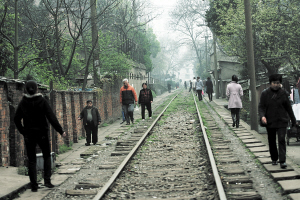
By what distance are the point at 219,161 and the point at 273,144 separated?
137 centimetres

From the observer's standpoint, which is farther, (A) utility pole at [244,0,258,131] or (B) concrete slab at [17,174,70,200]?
(A) utility pole at [244,0,258,131]

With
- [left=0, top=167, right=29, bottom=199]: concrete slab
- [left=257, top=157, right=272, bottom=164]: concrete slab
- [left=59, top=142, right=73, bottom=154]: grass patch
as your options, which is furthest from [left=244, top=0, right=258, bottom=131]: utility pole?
[left=0, top=167, right=29, bottom=199]: concrete slab

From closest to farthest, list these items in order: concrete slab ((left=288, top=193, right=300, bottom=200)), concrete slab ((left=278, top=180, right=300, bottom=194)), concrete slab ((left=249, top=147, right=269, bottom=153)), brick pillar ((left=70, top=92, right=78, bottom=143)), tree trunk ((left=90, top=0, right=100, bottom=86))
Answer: concrete slab ((left=288, top=193, right=300, bottom=200))
concrete slab ((left=278, top=180, right=300, bottom=194))
concrete slab ((left=249, top=147, right=269, bottom=153))
brick pillar ((left=70, top=92, right=78, bottom=143))
tree trunk ((left=90, top=0, right=100, bottom=86))

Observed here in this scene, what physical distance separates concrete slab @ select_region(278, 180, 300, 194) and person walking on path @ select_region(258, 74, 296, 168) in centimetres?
93

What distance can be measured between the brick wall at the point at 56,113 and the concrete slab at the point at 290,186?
5344 millimetres

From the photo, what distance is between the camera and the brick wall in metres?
8.02

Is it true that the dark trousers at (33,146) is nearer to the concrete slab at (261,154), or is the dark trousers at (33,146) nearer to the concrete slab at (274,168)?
the concrete slab at (274,168)

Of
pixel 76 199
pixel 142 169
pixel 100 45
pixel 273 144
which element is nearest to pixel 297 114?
pixel 273 144

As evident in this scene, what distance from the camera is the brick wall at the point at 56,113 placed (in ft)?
26.3

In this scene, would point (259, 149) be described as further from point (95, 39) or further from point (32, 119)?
point (95, 39)

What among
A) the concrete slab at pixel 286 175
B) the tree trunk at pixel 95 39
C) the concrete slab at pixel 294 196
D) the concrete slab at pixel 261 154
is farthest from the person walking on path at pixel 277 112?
the tree trunk at pixel 95 39

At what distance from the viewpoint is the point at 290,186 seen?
5988 millimetres

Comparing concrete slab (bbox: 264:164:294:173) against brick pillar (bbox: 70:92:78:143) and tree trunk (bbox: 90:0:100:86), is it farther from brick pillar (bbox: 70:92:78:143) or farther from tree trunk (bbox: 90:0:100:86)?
tree trunk (bbox: 90:0:100:86)

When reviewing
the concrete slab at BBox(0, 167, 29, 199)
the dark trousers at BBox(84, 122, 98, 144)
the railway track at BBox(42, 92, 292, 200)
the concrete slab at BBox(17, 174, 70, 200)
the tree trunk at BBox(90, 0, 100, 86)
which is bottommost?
the concrete slab at BBox(17, 174, 70, 200)
